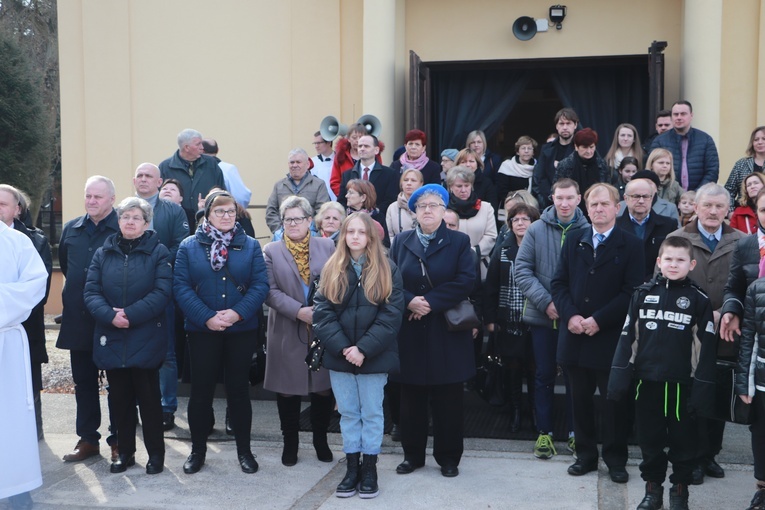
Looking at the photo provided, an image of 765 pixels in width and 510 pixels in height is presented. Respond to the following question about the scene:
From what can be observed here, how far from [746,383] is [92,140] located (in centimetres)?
951

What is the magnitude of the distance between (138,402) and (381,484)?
1.80 meters

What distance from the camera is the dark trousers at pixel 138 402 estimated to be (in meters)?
6.07

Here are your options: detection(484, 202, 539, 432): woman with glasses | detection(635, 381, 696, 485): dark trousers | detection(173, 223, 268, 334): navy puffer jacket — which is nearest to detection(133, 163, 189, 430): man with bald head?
detection(173, 223, 268, 334): navy puffer jacket

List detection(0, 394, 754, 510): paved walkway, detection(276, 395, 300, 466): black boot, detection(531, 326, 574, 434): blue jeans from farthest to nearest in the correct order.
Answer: detection(531, 326, 574, 434): blue jeans < detection(276, 395, 300, 466): black boot < detection(0, 394, 754, 510): paved walkway

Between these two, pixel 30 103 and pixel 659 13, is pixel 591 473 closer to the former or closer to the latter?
pixel 659 13

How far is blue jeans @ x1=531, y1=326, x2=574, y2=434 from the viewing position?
637 cm

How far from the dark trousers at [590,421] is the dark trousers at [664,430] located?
518 mm

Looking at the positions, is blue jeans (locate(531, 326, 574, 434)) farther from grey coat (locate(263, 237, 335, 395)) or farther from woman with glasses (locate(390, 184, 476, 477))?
grey coat (locate(263, 237, 335, 395))

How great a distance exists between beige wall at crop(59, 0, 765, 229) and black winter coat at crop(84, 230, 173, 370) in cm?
544

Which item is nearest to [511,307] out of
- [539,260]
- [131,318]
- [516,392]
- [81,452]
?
[539,260]

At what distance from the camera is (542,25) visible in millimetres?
11242

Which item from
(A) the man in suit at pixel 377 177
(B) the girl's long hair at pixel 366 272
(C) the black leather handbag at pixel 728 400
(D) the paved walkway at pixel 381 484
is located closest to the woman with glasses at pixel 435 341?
(D) the paved walkway at pixel 381 484

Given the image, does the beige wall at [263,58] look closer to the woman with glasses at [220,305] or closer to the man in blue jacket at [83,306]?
the man in blue jacket at [83,306]

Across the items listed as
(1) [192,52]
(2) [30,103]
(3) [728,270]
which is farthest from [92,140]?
(2) [30,103]
